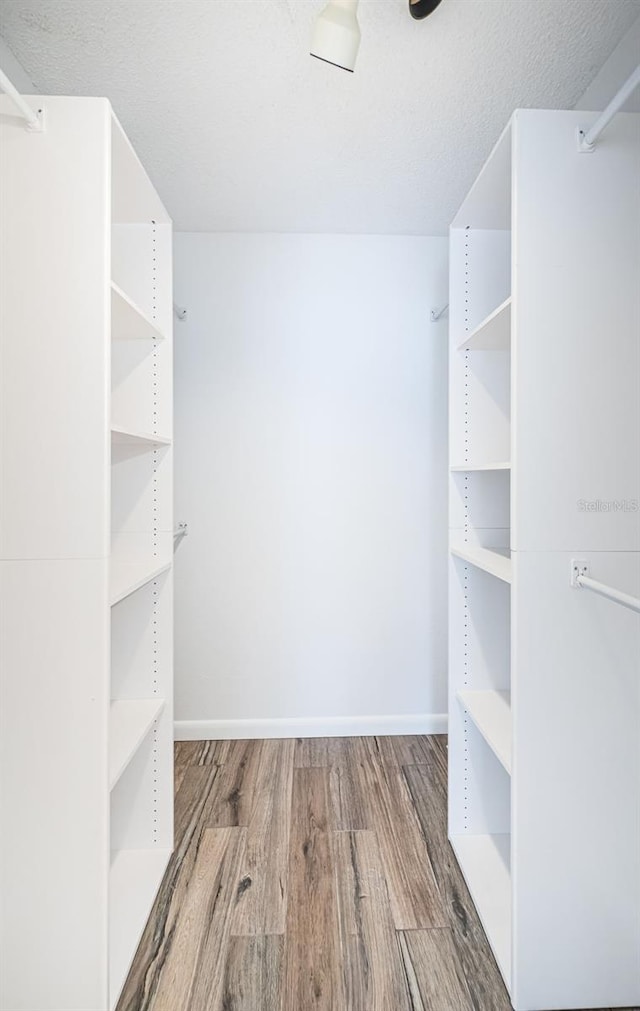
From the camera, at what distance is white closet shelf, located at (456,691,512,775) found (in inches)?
54.7

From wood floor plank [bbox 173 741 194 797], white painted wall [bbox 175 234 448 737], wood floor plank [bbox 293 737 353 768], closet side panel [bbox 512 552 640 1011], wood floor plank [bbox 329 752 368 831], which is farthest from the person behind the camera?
white painted wall [bbox 175 234 448 737]

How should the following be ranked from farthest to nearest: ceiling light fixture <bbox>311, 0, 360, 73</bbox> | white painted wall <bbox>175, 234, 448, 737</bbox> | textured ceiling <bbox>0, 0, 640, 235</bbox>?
white painted wall <bbox>175, 234, 448, 737</bbox> < textured ceiling <bbox>0, 0, 640, 235</bbox> < ceiling light fixture <bbox>311, 0, 360, 73</bbox>

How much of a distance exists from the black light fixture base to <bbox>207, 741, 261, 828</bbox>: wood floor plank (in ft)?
7.95

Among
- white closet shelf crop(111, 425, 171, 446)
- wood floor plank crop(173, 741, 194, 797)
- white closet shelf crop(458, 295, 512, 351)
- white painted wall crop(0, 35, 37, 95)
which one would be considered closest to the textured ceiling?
white painted wall crop(0, 35, 37, 95)

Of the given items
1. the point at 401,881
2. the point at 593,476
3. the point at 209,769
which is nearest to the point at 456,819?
the point at 401,881

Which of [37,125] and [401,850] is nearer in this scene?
[37,125]

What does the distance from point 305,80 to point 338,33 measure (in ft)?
1.60

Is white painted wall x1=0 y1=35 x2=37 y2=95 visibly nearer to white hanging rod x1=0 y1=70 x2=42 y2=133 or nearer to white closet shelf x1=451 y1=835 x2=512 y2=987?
white hanging rod x1=0 y1=70 x2=42 y2=133

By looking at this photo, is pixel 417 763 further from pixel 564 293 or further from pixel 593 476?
pixel 564 293

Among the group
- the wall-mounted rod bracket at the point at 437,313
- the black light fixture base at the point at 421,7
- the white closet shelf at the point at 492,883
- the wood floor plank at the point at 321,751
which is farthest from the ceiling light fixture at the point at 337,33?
the wood floor plank at the point at 321,751

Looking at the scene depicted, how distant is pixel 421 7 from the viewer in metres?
1.26

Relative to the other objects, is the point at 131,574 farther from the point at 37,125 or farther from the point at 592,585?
the point at 592,585

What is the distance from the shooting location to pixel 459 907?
153cm

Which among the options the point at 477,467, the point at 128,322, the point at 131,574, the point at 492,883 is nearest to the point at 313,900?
the point at 492,883
